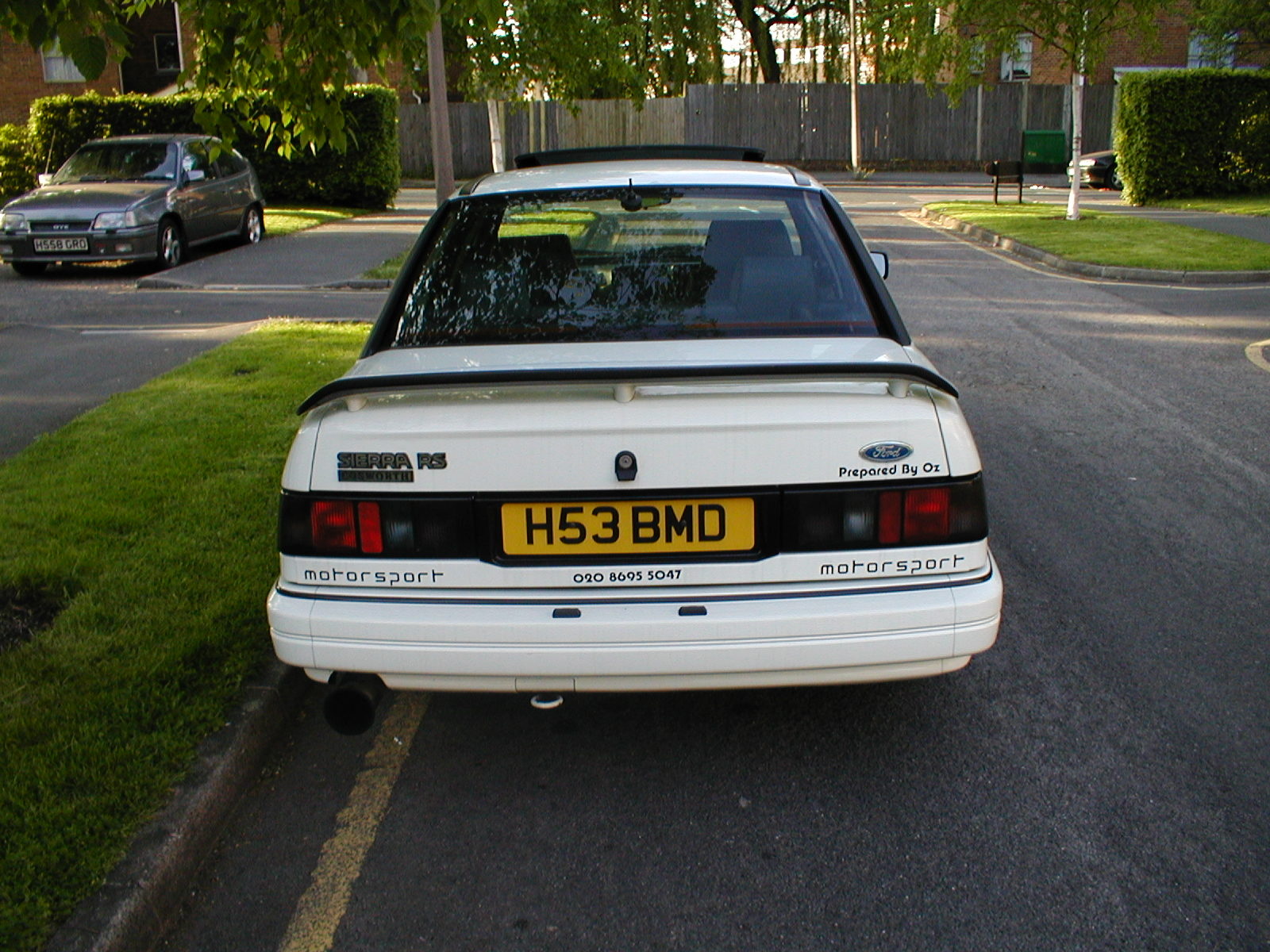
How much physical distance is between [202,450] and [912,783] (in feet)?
14.8

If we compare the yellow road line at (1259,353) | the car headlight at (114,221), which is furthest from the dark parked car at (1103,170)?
the car headlight at (114,221)

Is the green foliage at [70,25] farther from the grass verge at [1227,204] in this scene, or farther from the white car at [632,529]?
the grass verge at [1227,204]

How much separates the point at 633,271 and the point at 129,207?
1300 cm

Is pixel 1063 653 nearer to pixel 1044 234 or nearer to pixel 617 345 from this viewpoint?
pixel 617 345

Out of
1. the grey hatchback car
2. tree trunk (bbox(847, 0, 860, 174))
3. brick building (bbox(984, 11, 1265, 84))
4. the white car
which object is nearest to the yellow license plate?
the white car

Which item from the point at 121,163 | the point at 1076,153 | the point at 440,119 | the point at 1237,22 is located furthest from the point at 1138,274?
the point at 1237,22

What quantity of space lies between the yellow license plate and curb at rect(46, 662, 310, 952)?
107 centimetres

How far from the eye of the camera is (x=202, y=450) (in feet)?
21.4

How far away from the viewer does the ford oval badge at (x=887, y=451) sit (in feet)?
10.1

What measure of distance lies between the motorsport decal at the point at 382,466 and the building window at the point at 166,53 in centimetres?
3913

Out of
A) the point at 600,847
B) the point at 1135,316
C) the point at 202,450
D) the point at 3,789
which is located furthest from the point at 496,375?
the point at 1135,316

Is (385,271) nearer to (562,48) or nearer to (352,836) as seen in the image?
(562,48)

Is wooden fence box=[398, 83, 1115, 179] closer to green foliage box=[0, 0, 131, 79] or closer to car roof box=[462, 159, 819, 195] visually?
car roof box=[462, 159, 819, 195]

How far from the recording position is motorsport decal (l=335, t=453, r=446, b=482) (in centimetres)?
309
